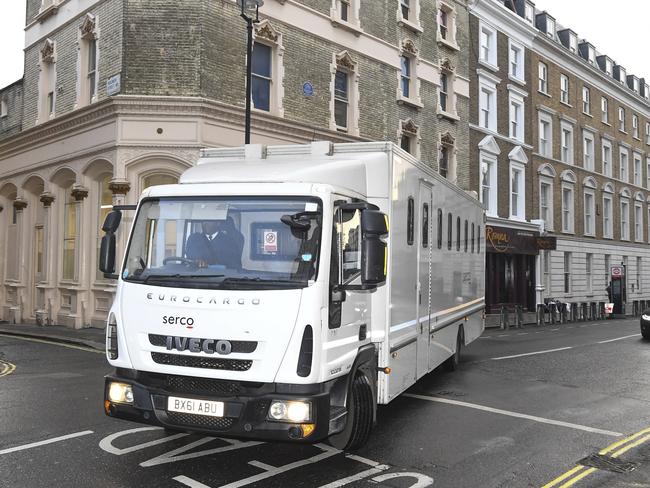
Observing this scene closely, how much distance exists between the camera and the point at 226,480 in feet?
17.5

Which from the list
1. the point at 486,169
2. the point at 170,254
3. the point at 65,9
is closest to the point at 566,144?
the point at 486,169

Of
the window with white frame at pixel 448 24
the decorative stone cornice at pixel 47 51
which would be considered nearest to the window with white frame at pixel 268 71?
the decorative stone cornice at pixel 47 51

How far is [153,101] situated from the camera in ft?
51.5

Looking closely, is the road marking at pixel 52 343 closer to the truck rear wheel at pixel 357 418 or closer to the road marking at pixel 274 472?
the road marking at pixel 274 472

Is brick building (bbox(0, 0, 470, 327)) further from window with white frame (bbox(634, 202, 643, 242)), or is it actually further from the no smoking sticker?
window with white frame (bbox(634, 202, 643, 242))

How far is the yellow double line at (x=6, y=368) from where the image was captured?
10750mm

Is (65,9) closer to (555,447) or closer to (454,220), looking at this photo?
(454,220)

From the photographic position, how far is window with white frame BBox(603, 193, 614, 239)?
40.5 metres

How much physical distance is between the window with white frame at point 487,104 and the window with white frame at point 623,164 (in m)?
17.7

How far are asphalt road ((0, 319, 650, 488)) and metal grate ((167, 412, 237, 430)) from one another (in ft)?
1.94

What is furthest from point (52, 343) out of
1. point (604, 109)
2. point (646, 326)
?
point (604, 109)

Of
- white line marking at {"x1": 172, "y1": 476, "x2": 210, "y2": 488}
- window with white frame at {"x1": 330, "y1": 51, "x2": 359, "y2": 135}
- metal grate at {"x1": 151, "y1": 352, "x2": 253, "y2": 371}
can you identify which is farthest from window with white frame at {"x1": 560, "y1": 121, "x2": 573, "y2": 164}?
white line marking at {"x1": 172, "y1": 476, "x2": 210, "y2": 488}

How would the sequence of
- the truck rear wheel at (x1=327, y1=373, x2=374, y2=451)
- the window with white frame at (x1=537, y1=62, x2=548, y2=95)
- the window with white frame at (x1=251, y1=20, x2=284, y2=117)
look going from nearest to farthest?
1. the truck rear wheel at (x1=327, y1=373, x2=374, y2=451)
2. the window with white frame at (x1=251, y1=20, x2=284, y2=117)
3. the window with white frame at (x1=537, y1=62, x2=548, y2=95)

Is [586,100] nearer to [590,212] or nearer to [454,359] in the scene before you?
[590,212]
